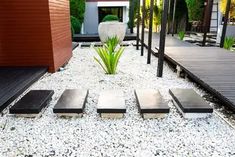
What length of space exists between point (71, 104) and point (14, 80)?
4.69 ft

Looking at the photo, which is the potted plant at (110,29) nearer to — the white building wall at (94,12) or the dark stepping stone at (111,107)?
the white building wall at (94,12)

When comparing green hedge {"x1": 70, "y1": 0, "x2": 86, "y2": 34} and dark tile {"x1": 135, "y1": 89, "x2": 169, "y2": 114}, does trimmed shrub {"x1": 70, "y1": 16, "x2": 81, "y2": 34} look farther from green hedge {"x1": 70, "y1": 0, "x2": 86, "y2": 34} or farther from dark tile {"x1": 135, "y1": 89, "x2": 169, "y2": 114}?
dark tile {"x1": 135, "y1": 89, "x2": 169, "y2": 114}

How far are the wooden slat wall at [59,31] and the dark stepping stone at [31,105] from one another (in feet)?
5.53

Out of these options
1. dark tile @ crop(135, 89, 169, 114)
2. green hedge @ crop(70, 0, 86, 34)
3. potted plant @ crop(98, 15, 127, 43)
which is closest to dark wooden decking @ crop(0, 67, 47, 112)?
dark tile @ crop(135, 89, 169, 114)

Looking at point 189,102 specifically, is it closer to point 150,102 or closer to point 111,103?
point 150,102

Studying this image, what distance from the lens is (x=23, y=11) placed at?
4.12m

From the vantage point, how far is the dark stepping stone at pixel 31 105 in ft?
8.42

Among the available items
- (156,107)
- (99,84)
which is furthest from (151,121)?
(99,84)

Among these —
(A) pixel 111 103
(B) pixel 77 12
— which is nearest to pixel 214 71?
(A) pixel 111 103

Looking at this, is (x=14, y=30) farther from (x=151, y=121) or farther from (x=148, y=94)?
(x=151, y=121)

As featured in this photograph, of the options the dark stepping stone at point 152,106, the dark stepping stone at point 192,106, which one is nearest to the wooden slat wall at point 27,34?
the dark stepping stone at point 152,106

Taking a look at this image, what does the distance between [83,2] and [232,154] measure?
11.1 m

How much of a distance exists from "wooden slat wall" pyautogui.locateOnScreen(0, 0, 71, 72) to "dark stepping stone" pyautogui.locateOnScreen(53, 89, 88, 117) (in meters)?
1.61

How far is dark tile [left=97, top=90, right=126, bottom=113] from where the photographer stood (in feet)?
8.40
